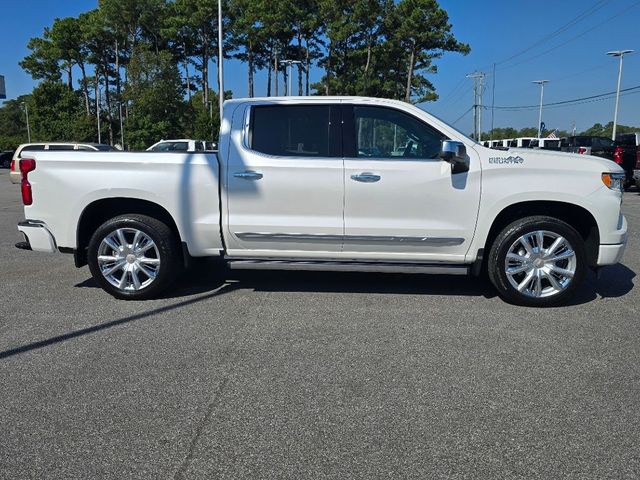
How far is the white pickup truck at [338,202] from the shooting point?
5070 mm

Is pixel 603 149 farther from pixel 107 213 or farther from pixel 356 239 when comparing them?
pixel 107 213

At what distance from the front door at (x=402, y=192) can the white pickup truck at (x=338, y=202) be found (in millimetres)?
11

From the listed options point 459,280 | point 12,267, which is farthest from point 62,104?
point 459,280

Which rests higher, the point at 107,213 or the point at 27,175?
the point at 27,175

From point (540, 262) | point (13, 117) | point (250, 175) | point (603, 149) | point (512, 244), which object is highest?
point (13, 117)

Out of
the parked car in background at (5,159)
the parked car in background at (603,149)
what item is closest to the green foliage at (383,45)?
the parked car in background at (603,149)

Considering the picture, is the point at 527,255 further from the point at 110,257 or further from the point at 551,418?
the point at 110,257

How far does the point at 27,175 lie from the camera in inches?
214

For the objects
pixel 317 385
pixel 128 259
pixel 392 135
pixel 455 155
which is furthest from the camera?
pixel 128 259

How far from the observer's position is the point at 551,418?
3.15m

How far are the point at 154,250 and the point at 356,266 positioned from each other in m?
2.02

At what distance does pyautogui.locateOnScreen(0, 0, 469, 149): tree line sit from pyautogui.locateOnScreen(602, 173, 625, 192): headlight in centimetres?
2999

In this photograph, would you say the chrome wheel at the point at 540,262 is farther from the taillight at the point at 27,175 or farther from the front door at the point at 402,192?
the taillight at the point at 27,175

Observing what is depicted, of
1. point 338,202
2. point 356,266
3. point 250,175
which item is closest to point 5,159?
point 250,175
